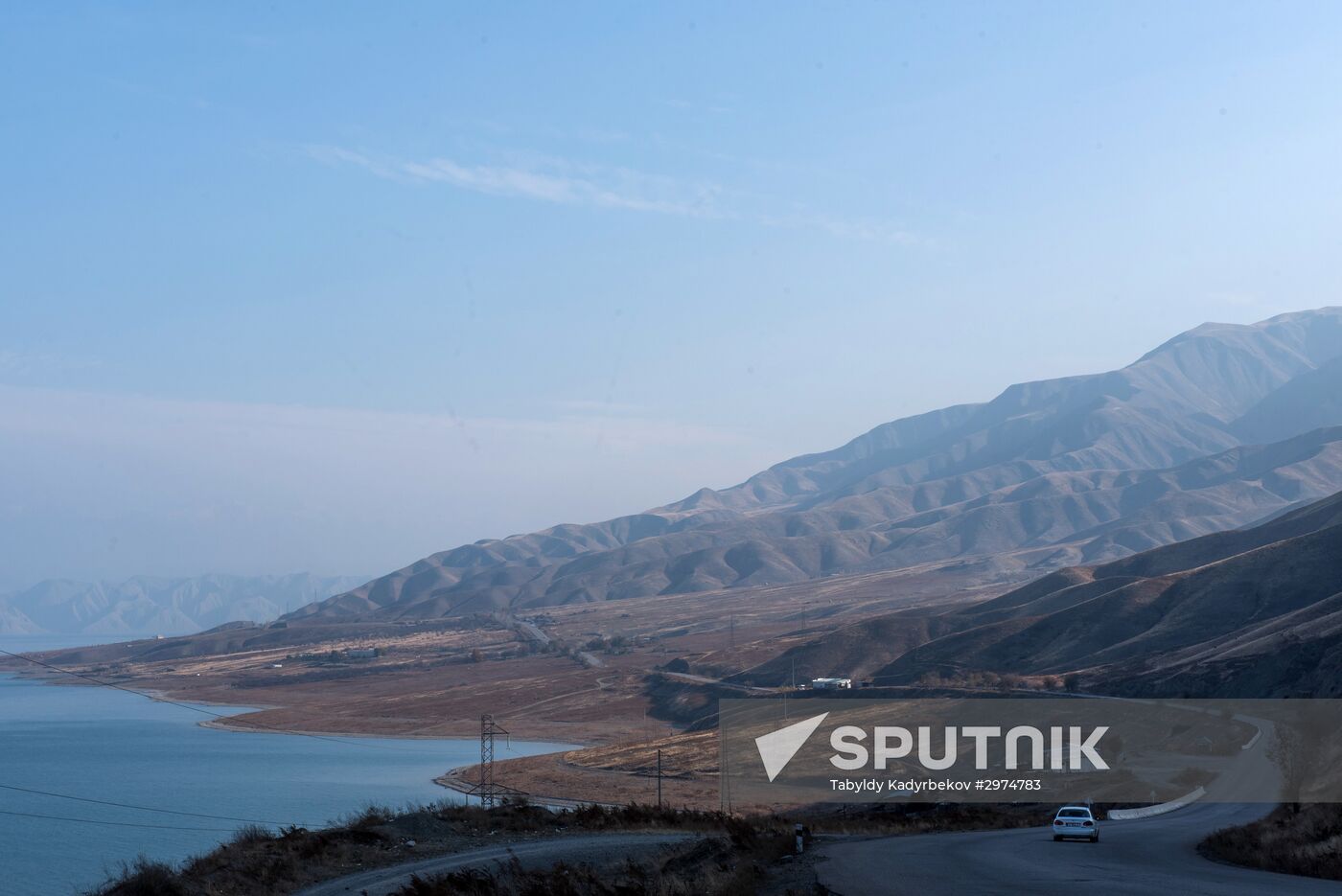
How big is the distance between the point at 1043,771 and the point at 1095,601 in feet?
219

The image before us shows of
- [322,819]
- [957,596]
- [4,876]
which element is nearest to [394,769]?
[322,819]

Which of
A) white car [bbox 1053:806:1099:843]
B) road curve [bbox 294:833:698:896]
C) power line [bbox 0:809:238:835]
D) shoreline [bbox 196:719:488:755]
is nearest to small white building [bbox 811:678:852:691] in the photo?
shoreline [bbox 196:719:488:755]

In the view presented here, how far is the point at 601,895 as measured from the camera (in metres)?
15.4

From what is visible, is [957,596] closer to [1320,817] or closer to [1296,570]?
[1296,570]

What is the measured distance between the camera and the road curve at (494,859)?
64.4 ft

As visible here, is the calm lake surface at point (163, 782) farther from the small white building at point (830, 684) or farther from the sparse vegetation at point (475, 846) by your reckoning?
the small white building at point (830, 684)

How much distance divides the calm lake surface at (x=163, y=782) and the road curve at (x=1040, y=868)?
2497cm

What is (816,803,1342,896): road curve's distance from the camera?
16.1 metres

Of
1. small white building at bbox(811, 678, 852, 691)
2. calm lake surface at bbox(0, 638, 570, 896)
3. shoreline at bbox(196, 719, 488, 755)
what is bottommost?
shoreline at bbox(196, 719, 488, 755)

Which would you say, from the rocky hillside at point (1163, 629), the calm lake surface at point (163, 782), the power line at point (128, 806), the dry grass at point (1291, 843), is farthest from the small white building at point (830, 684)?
the dry grass at point (1291, 843)

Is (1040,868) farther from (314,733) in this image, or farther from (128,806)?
(314,733)

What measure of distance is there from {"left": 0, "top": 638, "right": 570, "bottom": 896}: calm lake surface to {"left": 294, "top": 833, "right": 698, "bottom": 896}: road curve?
18556 millimetres

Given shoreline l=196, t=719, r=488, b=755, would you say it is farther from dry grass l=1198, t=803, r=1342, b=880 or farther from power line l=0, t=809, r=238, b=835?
dry grass l=1198, t=803, r=1342, b=880

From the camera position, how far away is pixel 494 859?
2130cm
